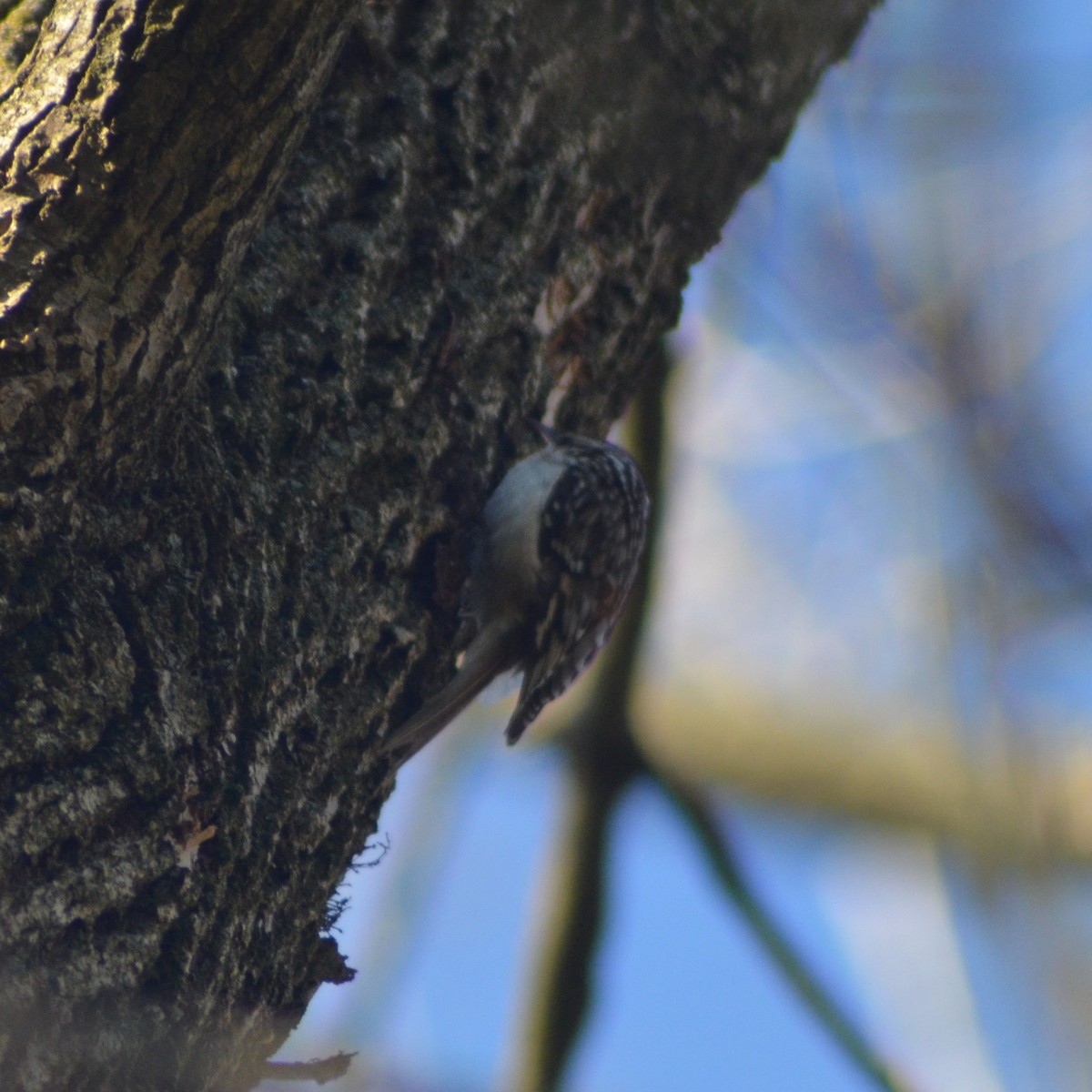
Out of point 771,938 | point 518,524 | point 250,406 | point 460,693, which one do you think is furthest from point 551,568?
point 250,406

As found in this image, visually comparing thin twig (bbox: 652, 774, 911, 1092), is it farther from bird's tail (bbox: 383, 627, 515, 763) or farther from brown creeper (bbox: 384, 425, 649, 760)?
bird's tail (bbox: 383, 627, 515, 763)

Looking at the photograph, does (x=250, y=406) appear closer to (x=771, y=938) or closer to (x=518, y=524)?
(x=518, y=524)

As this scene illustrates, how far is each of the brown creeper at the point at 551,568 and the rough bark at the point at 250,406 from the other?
0.21 metres

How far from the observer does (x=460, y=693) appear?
256 cm

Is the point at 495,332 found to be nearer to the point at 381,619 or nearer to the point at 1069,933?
the point at 381,619

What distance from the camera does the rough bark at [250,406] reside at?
1.30 meters

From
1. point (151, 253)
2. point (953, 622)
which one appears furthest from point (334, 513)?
point (953, 622)

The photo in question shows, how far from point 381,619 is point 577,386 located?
84 cm

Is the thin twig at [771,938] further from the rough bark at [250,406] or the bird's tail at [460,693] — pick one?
the rough bark at [250,406]

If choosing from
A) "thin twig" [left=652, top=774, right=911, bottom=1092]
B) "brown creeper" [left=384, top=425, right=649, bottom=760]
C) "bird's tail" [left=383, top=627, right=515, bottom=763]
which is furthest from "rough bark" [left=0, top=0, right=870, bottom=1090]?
"thin twig" [left=652, top=774, right=911, bottom=1092]

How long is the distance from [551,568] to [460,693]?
83 centimetres

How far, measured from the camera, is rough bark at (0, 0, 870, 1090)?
1296 millimetres

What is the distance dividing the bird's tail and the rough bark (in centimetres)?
6

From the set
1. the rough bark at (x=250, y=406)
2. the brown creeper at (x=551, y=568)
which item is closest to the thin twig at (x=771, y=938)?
the brown creeper at (x=551, y=568)
